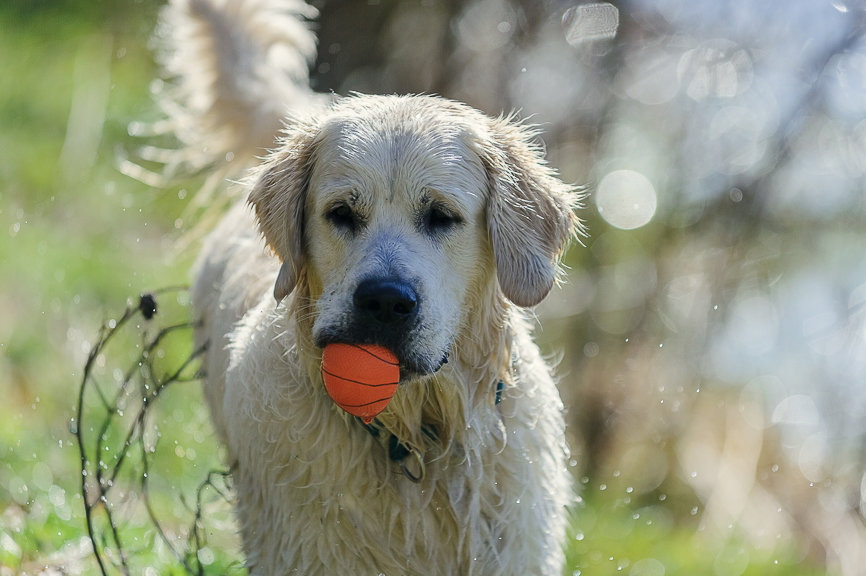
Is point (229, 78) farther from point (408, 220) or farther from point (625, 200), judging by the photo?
point (625, 200)

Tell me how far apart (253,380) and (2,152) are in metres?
6.17

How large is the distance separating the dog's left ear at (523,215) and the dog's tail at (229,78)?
5.93ft

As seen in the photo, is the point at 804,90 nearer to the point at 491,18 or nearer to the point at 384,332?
the point at 491,18

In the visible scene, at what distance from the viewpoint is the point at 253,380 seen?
3.43 metres

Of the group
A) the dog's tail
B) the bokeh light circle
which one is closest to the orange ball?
the dog's tail

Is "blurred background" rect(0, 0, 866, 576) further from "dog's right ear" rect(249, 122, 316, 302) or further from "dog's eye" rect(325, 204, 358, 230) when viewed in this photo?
"dog's eye" rect(325, 204, 358, 230)

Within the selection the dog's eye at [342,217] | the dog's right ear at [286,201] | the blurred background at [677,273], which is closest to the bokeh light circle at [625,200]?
the blurred background at [677,273]

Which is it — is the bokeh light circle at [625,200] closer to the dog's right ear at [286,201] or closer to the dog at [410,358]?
the dog at [410,358]

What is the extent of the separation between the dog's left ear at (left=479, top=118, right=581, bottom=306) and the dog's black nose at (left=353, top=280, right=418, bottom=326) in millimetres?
446

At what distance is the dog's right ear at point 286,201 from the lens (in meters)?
3.22

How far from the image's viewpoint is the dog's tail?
16.6ft

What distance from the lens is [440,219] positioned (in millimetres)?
3141

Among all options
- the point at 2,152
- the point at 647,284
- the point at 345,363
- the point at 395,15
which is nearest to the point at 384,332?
the point at 345,363

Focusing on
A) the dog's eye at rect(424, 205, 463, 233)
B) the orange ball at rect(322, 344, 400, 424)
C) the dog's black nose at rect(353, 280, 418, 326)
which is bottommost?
the orange ball at rect(322, 344, 400, 424)
